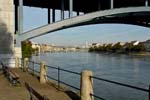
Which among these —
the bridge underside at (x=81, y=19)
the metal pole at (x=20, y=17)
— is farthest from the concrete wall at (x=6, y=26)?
the bridge underside at (x=81, y=19)

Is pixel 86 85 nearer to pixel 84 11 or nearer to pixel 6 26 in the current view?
pixel 6 26

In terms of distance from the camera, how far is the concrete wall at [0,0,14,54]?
26203 millimetres

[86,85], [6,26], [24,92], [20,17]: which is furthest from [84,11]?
[86,85]

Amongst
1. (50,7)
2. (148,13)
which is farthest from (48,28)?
(148,13)

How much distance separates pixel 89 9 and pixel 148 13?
647cm

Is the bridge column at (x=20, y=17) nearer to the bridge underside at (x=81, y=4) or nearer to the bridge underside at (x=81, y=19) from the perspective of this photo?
the bridge underside at (x=81, y=19)

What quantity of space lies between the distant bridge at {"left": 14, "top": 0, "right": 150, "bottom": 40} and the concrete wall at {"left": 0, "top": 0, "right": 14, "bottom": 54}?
0.57 m

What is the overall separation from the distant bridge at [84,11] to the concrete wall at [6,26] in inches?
22.6

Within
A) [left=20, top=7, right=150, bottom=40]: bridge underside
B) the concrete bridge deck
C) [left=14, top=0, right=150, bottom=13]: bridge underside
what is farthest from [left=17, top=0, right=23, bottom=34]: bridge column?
the concrete bridge deck

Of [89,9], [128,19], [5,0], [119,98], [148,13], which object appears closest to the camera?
[119,98]

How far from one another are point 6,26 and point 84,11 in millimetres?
10328

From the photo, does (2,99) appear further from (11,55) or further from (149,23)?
(149,23)

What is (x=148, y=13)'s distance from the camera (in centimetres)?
3130

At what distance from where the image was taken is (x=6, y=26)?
86.5 ft
